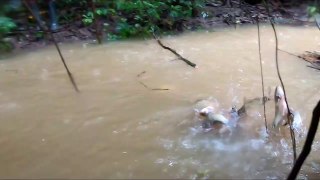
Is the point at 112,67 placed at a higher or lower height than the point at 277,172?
lower

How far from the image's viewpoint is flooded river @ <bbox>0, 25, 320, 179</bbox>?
10.9ft

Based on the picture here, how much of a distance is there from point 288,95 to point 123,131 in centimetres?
200

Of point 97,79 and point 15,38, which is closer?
point 97,79

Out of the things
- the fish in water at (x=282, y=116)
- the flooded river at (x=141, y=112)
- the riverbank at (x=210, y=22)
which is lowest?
the riverbank at (x=210, y=22)

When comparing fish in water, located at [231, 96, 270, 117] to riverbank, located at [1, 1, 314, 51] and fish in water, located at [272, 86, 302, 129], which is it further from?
riverbank, located at [1, 1, 314, 51]

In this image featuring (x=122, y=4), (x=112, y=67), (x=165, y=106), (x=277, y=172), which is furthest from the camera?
(x=122, y=4)

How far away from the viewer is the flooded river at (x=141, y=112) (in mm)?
3324

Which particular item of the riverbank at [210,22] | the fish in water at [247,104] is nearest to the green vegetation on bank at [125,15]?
the riverbank at [210,22]

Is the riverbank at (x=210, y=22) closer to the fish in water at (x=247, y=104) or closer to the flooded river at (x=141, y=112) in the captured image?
the flooded river at (x=141, y=112)

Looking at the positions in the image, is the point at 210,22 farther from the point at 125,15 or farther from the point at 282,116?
the point at 282,116

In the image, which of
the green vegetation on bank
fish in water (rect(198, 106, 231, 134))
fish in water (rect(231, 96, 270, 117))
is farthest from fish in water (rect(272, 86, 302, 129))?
the green vegetation on bank

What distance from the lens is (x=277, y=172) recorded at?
3.21 meters

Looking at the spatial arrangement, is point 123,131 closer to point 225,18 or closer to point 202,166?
point 202,166

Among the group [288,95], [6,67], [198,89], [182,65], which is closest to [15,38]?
[6,67]
